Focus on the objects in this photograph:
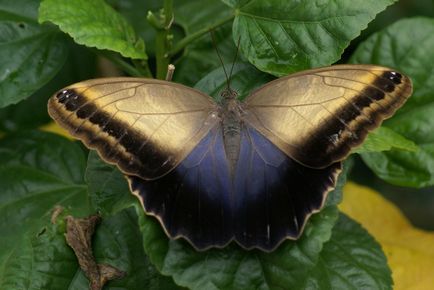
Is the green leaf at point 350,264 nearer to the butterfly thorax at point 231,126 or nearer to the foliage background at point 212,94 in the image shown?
the foliage background at point 212,94

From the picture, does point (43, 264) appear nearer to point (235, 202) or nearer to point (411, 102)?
point (235, 202)

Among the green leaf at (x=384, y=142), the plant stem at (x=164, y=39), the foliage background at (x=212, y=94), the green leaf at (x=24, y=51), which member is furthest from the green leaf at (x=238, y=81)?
the green leaf at (x=24, y=51)

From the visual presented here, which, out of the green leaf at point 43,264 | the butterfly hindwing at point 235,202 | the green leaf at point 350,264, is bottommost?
the green leaf at point 43,264

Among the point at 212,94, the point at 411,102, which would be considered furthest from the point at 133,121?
the point at 411,102

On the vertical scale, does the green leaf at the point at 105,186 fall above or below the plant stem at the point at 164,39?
below

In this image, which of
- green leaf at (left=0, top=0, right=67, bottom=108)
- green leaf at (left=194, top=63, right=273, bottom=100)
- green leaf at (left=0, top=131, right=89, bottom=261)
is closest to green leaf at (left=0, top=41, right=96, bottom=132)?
green leaf at (left=0, top=131, right=89, bottom=261)

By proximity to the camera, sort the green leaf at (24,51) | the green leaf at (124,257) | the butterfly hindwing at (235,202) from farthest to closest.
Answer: the green leaf at (24,51) < the green leaf at (124,257) < the butterfly hindwing at (235,202)
